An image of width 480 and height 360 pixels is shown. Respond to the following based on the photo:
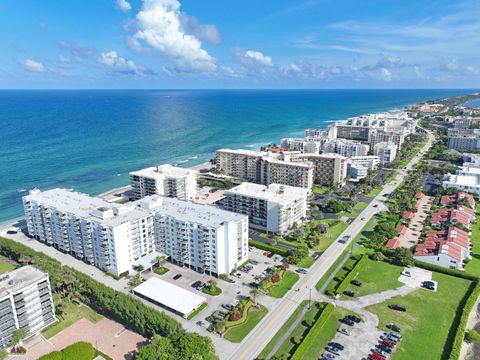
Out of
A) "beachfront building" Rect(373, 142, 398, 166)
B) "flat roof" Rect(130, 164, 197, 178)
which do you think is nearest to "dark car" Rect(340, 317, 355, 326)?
"flat roof" Rect(130, 164, 197, 178)

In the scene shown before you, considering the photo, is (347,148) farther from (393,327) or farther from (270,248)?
(393,327)

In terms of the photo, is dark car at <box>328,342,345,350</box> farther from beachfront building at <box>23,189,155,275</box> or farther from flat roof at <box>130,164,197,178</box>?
flat roof at <box>130,164,197,178</box>

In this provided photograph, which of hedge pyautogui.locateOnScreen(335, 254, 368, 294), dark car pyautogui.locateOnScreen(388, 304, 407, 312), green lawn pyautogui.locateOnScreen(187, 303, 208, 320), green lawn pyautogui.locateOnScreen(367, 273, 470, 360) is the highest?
hedge pyautogui.locateOnScreen(335, 254, 368, 294)

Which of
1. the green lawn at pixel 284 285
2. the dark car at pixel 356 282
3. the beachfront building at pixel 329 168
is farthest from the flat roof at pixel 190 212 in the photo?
the beachfront building at pixel 329 168

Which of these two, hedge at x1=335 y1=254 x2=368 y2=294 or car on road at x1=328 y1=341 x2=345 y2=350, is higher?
hedge at x1=335 y1=254 x2=368 y2=294

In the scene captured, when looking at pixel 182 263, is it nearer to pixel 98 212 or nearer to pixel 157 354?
pixel 98 212

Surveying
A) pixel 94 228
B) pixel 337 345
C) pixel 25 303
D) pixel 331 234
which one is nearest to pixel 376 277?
pixel 331 234

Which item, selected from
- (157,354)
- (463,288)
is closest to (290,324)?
(157,354)
